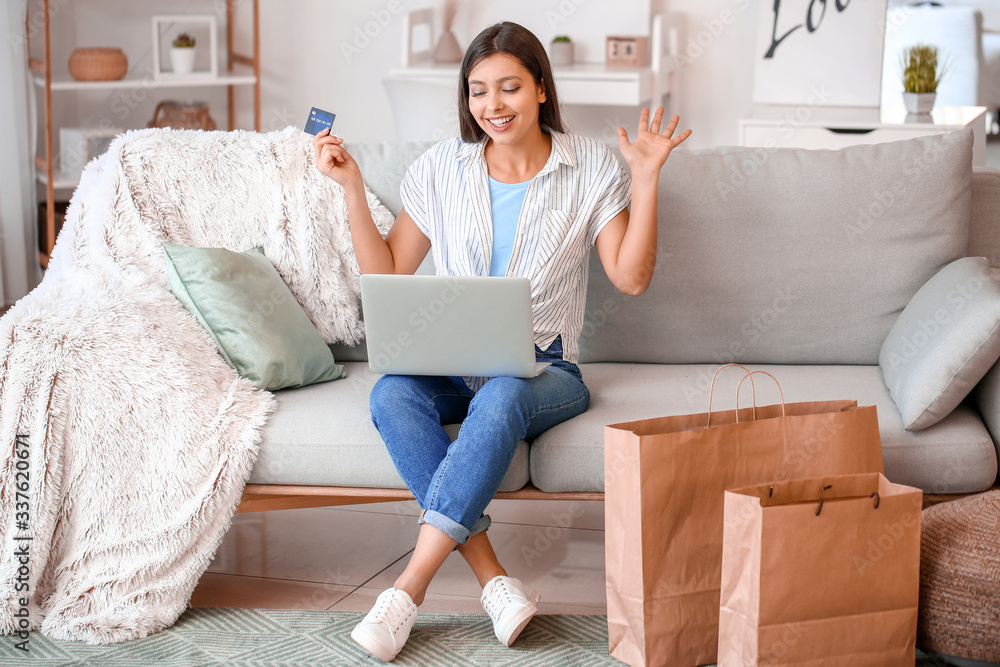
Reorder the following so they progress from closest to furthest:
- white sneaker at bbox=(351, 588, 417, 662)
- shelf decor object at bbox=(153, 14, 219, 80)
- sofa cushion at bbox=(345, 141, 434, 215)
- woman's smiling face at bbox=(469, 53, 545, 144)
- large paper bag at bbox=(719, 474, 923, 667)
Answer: large paper bag at bbox=(719, 474, 923, 667), white sneaker at bbox=(351, 588, 417, 662), woman's smiling face at bbox=(469, 53, 545, 144), sofa cushion at bbox=(345, 141, 434, 215), shelf decor object at bbox=(153, 14, 219, 80)

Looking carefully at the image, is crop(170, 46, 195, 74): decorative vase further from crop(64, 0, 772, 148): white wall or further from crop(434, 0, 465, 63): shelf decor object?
crop(434, 0, 465, 63): shelf decor object

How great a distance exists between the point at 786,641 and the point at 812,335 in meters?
0.80

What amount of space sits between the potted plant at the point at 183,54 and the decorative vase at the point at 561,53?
1321mm

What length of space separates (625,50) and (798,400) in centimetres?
212

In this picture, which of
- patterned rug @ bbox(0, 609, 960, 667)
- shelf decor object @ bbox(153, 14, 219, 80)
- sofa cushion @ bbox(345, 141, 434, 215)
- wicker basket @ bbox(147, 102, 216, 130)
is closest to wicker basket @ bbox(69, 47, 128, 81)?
shelf decor object @ bbox(153, 14, 219, 80)

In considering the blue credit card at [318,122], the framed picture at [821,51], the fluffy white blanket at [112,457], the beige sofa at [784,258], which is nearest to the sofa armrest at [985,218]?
the beige sofa at [784,258]

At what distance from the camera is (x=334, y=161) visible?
1826mm

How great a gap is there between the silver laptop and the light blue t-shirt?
0.26 m

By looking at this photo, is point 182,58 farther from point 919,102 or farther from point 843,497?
point 843,497

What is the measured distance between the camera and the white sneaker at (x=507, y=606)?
155 centimetres

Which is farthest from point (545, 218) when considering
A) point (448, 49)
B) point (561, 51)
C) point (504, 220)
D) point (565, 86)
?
point (448, 49)

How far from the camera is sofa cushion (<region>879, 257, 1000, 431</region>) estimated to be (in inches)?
62.2

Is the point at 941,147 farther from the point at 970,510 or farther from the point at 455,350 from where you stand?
the point at 455,350

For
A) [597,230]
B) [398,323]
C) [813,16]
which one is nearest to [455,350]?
[398,323]
